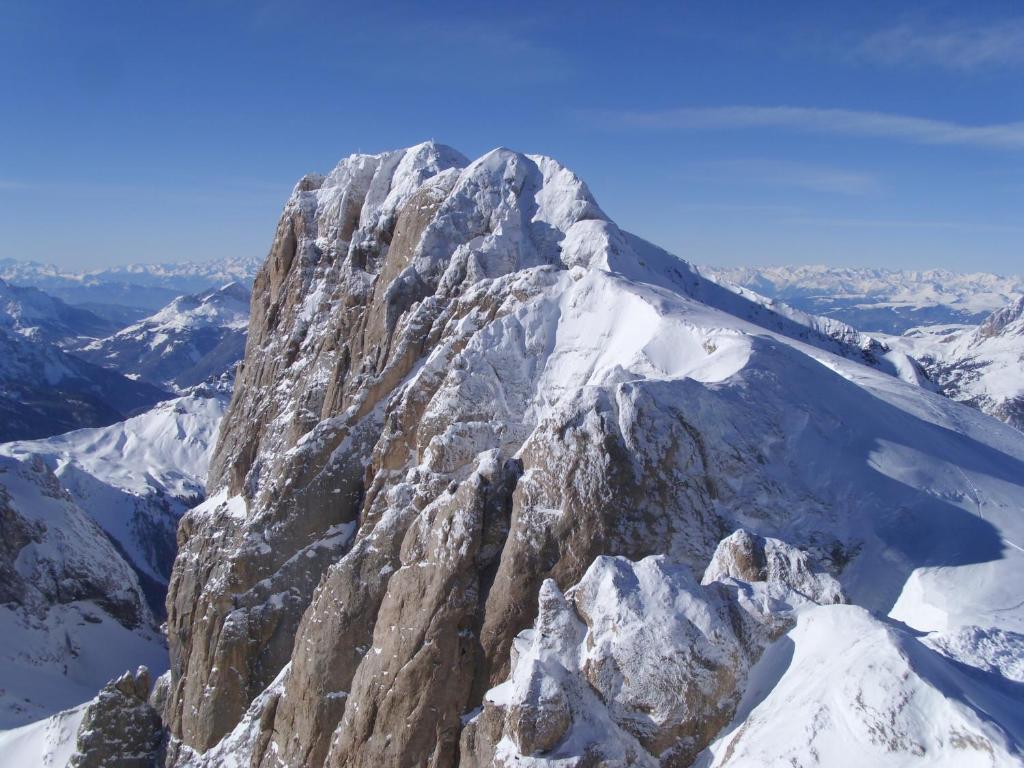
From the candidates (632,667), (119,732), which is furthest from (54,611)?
(632,667)

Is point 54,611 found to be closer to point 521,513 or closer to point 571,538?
point 521,513

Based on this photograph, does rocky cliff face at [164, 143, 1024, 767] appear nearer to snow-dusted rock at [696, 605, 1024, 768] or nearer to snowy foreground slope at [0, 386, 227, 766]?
snow-dusted rock at [696, 605, 1024, 768]

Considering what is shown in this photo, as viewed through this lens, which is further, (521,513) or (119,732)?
(119,732)

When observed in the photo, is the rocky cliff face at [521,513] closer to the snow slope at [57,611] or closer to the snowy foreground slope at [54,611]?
the snowy foreground slope at [54,611]

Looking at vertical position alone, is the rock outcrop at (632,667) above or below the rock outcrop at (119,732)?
above

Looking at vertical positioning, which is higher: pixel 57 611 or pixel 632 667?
pixel 632 667

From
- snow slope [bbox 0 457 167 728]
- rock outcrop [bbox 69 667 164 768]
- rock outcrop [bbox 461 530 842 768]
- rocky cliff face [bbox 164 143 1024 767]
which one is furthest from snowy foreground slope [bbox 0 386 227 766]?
rock outcrop [bbox 461 530 842 768]

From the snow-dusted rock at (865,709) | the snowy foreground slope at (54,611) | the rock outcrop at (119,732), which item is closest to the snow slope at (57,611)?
the snowy foreground slope at (54,611)
